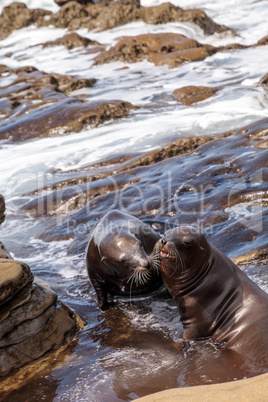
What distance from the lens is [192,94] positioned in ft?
56.1

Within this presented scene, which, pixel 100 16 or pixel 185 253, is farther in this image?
pixel 100 16

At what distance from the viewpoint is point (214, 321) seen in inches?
193

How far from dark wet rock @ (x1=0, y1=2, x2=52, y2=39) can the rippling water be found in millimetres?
2465

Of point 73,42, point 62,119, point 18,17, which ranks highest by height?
point 18,17

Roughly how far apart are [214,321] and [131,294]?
158 centimetres

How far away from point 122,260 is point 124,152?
694 cm

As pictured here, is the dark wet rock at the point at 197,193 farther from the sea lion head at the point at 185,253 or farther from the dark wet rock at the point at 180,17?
the dark wet rock at the point at 180,17

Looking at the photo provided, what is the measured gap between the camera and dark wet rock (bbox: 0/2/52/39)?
37.2 m

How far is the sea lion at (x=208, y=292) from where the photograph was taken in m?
4.75

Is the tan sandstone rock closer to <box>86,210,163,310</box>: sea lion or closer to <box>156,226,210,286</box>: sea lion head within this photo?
<box>156,226,210,286</box>: sea lion head

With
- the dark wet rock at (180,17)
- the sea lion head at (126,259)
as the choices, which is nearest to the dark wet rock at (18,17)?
the dark wet rock at (180,17)

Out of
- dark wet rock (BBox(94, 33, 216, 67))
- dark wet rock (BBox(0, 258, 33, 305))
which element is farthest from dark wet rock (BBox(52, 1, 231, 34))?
dark wet rock (BBox(0, 258, 33, 305))

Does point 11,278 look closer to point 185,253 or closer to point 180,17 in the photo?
point 185,253

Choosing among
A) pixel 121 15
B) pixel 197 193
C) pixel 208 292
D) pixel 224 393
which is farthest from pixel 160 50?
pixel 224 393
